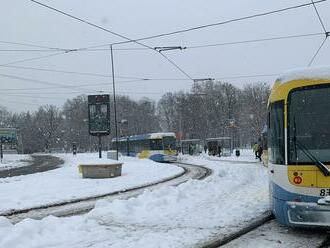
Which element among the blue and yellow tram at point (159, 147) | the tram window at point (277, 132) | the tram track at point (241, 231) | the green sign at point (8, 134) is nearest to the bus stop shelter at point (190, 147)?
the blue and yellow tram at point (159, 147)

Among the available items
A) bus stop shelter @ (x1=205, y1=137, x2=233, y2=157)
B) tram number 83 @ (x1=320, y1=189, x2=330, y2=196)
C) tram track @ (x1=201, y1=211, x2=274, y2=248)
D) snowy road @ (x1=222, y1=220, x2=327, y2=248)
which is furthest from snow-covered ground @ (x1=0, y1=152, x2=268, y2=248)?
bus stop shelter @ (x1=205, y1=137, x2=233, y2=157)

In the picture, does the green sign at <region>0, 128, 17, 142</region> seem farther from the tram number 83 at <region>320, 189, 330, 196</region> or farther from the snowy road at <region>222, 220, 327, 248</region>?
the tram number 83 at <region>320, 189, 330, 196</region>

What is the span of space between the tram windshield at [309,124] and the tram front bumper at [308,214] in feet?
2.57

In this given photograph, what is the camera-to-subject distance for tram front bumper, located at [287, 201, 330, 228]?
9.55 metres

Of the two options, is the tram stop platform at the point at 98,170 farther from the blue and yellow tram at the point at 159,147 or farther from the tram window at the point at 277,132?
the blue and yellow tram at the point at 159,147

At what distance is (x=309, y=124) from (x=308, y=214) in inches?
64.7

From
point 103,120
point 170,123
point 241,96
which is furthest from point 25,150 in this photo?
point 103,120

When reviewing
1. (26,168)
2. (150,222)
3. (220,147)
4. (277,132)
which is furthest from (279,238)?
(220,147)

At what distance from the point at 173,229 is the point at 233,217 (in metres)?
2.00

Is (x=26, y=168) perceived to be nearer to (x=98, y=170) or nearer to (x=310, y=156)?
(x=98, y=170)

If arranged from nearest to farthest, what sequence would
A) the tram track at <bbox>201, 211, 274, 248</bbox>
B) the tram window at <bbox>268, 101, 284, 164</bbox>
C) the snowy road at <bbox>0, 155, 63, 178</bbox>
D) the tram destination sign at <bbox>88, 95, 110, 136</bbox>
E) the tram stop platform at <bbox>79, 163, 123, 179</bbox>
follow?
the tram track at <bbox>201, 211, 274, 248</bbox> < the tram window at <bbox>268, 101, 284, 164</bbox> < the tram stop platform at <bbox>79, 163, 123, 179</bbox> < the snowy road at <bbox>0, 155, 63, 178</bbox> < the tram destination sign at <bbox>88, 95, 110, 136</bbox>

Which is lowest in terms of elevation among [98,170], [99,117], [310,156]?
[98,170]

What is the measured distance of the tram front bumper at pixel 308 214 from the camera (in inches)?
376

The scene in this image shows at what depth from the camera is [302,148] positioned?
1012 centimetres
